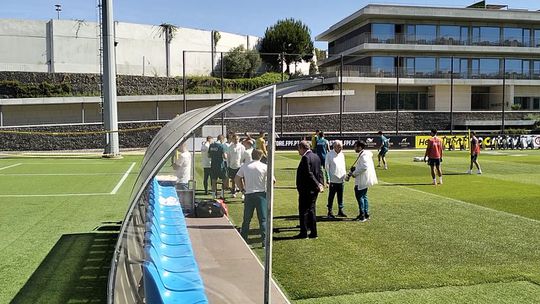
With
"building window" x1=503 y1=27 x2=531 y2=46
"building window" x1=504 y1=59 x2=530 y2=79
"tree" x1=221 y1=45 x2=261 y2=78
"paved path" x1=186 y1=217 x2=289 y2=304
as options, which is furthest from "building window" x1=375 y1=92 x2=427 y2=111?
"paved path" x1=186 y1=217 x2=289 y2=304

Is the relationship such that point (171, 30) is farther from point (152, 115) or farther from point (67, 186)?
point (67, 186)

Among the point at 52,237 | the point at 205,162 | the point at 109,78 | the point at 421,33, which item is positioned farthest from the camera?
the point at 421,33

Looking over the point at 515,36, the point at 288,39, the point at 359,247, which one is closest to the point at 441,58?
the point at 515,36

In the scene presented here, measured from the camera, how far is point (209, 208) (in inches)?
276

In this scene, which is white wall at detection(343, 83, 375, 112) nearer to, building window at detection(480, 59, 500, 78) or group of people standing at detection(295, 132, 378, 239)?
building window at detection(480, 59, 500, 78)

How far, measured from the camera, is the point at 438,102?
210 feet

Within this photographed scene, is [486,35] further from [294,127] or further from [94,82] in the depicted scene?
[94,82]

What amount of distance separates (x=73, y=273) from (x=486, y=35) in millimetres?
68779

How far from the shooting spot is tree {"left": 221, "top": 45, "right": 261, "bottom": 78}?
65.5m

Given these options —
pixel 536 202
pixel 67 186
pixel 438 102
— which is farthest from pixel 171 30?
pixel 536 202

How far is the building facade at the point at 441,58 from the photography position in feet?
205

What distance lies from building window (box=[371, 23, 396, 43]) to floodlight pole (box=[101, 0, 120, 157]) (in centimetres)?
3821

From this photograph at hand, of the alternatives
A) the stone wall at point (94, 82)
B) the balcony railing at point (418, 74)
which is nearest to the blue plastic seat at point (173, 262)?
the stone wall at point (94, 82)

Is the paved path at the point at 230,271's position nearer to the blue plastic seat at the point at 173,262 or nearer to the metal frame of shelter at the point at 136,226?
the blue plastic seat at the point at 173,262
